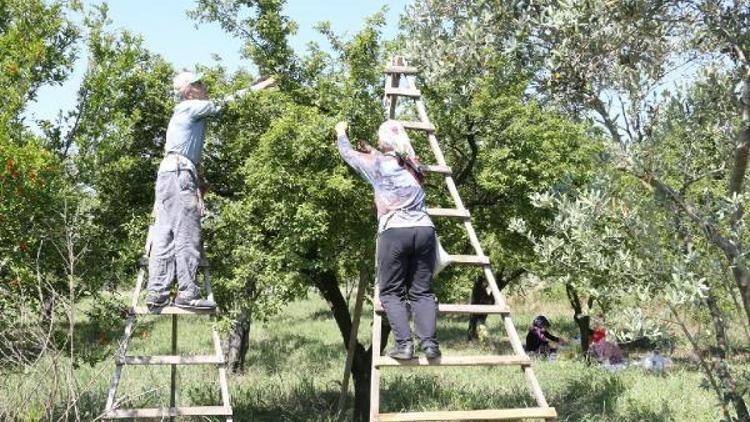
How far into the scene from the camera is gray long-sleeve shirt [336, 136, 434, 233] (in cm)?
641

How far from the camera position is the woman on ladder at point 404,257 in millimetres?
6234

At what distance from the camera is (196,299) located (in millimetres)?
6996

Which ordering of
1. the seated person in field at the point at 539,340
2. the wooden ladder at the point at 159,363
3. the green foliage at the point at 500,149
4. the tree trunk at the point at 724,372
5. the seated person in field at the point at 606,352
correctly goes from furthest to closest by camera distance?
the seated person in field at the point at 539,340 < the seated person in field at the point at 606,352 < the green foliage at the point at 500,149 < the tree trunk at the point at 724,372 < the wooden ladder at the point at 159,363

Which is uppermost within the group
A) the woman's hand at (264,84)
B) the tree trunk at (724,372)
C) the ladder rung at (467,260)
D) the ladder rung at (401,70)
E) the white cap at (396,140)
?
the woman's hand at (264,84)

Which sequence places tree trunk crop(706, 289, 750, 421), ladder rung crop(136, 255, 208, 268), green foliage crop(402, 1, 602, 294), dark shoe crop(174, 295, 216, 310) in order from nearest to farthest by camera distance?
dark shoe crop(174, 295, 216, 310) < tree trunk crop(706, 289, 750, 421) < ladder rung crop(136, 255, 208, 268) < green foliage crop(402, 1, 602, 294)

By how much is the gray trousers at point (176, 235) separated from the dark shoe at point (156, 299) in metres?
0.04

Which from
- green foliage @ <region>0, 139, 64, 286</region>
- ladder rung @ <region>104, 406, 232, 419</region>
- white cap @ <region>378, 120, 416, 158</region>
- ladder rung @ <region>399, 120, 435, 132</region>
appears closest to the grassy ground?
ladder rung @ <region>104, 406, 232, 419</region>

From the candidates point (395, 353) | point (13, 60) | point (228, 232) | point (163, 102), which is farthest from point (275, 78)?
point (395, 353)

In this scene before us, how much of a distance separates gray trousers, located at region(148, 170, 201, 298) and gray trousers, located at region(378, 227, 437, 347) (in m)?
1.84

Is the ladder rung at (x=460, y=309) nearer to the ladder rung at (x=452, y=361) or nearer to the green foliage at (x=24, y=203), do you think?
the ladder rung at (x=452, y=361)

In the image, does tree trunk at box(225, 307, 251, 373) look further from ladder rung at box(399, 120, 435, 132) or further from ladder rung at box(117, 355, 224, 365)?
ladder rung at box(399, 120, 435, 132)

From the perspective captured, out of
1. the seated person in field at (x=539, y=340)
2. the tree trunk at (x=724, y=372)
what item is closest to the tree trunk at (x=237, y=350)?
the seated person in field at (x=539, y=340)

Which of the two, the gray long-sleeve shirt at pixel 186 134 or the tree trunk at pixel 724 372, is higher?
the gray long-sleeve shirt at pixel 186 134

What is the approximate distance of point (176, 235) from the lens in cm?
709
